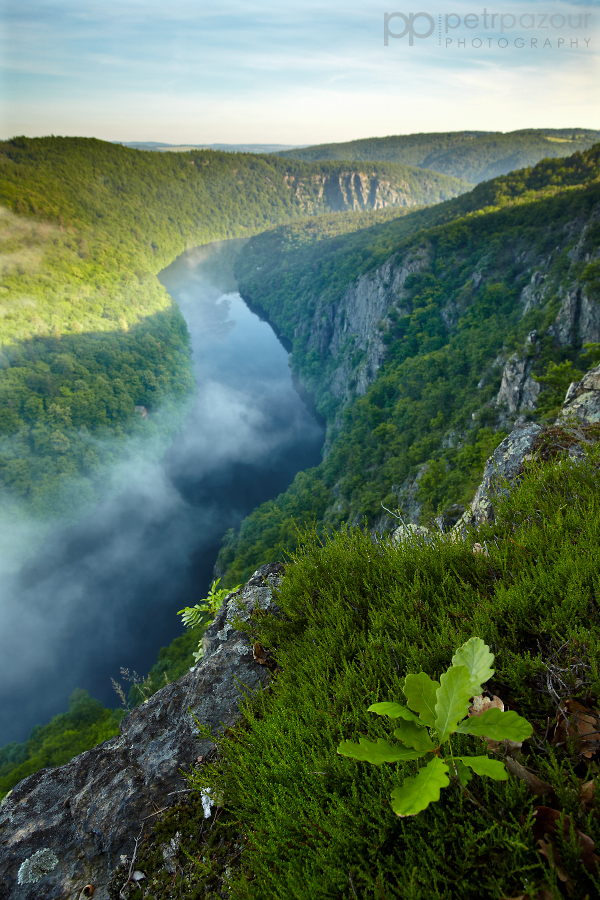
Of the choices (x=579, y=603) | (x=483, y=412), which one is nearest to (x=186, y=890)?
(x=579, y=603)

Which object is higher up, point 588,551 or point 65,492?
point 588,551

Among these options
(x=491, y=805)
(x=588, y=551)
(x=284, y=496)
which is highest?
(x=588, y=551)

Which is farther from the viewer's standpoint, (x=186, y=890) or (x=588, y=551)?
(x=588, y=551)

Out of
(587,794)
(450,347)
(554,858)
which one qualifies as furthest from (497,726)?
(450,347)

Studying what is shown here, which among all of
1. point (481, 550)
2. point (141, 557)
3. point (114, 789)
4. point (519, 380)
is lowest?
point (141, 557)

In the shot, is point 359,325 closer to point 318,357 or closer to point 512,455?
point 318,357

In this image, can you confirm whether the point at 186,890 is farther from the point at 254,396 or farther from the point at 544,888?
the point at 254,396

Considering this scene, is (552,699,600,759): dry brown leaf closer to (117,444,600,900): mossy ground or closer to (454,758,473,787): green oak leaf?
(117,444,600,900): mossy ground

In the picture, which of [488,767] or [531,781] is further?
[531,781]
